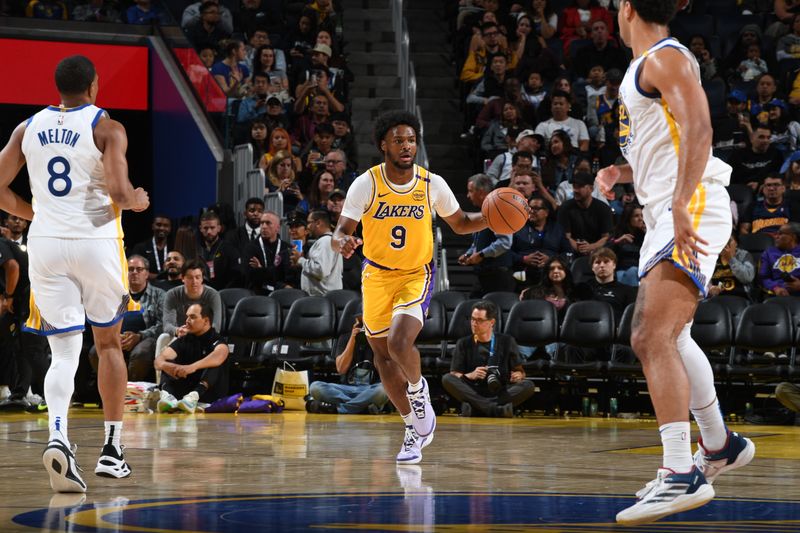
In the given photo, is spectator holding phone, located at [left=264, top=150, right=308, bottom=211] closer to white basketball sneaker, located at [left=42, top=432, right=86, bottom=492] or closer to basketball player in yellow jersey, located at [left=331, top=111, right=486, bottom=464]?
basketball player in yellow jersey, located at [left=331, top=111, right=486, bottom=464]

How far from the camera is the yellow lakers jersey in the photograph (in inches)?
295

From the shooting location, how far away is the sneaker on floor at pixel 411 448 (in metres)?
6.87

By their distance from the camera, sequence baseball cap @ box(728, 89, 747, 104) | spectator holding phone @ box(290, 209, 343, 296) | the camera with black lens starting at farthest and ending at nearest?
baseball cap @ box(728, 89, 747, 104) < spectator holding phone @ box(290, 209, 343, 296) < the camera with black lens

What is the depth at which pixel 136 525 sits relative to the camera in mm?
4262

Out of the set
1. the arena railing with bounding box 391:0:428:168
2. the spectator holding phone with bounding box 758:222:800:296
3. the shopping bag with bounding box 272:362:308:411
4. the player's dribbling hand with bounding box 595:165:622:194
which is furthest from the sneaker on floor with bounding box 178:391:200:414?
the player's dribbling hand with bounding box 595:165:622:194

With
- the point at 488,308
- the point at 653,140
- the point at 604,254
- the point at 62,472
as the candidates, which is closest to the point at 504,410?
the point at 488,308

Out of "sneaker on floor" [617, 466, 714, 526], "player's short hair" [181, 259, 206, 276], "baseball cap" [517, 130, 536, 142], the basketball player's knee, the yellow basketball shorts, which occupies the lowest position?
"sneaker on floor" [617, 466, 714, 526]

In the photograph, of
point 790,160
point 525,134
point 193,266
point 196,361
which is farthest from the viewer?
point 525,134

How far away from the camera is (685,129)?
4.40 m

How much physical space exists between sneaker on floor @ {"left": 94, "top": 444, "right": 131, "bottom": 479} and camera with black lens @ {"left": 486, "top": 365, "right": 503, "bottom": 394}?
573 centimetres

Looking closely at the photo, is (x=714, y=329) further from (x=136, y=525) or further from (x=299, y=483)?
(x=136, y=525)

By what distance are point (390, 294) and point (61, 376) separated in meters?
2.41

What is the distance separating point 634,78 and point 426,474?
2.51 metres

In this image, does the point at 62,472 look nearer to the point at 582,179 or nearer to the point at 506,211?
the point at 506,211
